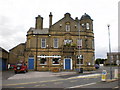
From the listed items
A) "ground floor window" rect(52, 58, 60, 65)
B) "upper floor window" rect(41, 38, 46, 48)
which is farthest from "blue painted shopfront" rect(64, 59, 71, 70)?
"upper floor window" rect(41, 38, 46, 48)

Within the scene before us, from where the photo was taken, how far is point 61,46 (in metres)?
33.8

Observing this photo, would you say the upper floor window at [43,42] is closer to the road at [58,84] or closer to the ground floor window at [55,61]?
the ground floor window at [55,61]

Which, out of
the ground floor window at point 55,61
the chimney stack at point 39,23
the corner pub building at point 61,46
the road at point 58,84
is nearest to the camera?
the road at point 58,84

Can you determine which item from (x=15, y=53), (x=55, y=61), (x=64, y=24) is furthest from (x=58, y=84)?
(x=15, y=53)

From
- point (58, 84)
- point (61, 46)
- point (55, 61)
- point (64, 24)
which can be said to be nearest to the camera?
point (58, 84)

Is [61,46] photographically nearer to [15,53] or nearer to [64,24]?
[64,24]

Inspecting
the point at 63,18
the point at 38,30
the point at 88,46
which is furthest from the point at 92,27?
the point at 38,30

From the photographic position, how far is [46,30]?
35625 mm

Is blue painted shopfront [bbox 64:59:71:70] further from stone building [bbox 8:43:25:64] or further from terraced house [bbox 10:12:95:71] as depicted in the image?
stone building [bbox 8:43:25:64]

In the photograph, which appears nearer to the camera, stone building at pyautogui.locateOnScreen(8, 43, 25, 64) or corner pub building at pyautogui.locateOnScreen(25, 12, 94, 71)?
corner pub building at pyautogui.locateOnScreen(25, 12, 94, 71)

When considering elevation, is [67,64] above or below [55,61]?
below

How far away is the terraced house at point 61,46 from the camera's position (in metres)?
33.4

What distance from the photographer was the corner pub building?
1314 inches

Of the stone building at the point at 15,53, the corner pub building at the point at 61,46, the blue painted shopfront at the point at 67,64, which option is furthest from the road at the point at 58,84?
the stone building at the point at 15,53
